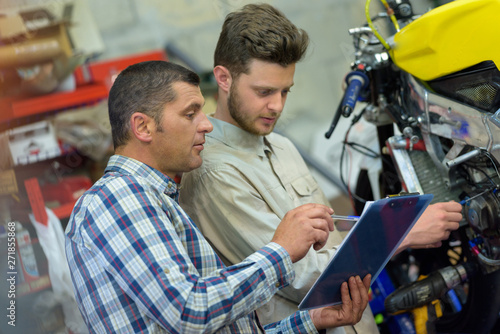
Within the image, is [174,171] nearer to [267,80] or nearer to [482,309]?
[267,80]

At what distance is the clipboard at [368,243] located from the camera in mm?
1200

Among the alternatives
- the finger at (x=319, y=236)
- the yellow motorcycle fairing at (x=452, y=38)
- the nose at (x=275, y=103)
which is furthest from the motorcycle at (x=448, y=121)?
the finger at (x=319, y=236)

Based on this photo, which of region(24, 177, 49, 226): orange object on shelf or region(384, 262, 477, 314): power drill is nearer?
region(384, 262, 477, 314): power drill

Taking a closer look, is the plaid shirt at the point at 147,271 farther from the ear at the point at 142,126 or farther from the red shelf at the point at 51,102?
the red shelf at the point at 51,102

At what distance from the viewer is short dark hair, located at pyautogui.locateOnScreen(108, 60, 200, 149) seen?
1.22 meters

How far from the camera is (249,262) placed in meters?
1.09

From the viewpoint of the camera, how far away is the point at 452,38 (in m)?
1.44

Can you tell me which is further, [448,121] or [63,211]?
[63,211]

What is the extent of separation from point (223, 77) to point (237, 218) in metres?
0.44

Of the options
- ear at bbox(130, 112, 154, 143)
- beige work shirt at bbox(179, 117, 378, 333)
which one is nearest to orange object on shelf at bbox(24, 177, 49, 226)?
beige work shirt at bbox(179, 117, 378, 333)

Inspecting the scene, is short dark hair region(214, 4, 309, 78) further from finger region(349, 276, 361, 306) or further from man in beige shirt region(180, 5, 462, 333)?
finger region(349, 276, 361, 306)

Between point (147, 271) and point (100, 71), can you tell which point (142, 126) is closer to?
point (147, 271)

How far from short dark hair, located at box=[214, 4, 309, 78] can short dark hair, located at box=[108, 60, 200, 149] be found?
0.32m

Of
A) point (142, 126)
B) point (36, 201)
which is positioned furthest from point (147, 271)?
point (36, 201)
